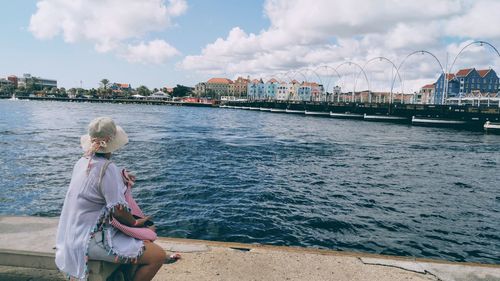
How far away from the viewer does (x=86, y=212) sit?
312 cm

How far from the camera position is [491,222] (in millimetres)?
11914

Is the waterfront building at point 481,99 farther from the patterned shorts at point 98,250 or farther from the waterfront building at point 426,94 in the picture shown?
the patterned shorts at point 98,250

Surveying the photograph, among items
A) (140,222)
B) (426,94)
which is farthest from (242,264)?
(426,94)

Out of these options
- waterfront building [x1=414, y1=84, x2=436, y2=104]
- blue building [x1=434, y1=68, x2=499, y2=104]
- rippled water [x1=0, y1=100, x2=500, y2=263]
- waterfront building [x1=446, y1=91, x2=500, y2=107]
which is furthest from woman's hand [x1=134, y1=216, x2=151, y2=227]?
waterfront building [x1=414, y1=84, x2=436, y2=104]

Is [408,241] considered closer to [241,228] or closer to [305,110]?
[241,228]

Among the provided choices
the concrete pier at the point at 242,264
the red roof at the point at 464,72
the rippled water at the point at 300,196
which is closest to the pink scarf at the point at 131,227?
the concrete pier at the point at 242,264

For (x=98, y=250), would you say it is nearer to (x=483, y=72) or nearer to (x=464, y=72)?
(x=464, y=72)

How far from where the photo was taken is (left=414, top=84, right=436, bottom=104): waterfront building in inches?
6781

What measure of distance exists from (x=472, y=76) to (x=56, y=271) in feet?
519

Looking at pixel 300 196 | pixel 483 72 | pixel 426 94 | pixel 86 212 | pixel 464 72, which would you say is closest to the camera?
pixel 86 212

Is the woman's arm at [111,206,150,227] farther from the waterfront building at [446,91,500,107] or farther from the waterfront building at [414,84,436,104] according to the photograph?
the waterfront building at [414,84,436,104]

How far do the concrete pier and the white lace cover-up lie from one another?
114 centimetres

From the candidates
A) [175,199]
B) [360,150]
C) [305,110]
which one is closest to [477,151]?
[360,150]

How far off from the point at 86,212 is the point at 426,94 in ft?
648
